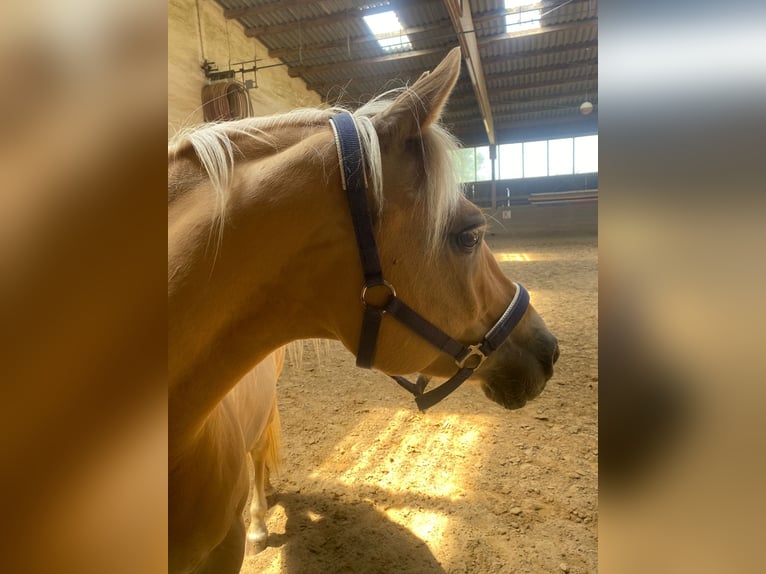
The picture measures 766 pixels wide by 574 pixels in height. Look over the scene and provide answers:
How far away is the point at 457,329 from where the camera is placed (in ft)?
3.34

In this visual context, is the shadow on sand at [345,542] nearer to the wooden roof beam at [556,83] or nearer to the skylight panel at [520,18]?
the skylight panel at [520,18]

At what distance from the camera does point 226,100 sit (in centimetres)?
607

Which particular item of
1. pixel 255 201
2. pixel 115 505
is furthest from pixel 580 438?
pixel 115 505

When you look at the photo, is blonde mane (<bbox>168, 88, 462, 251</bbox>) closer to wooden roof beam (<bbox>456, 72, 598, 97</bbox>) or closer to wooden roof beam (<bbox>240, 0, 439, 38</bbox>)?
wooden roof beam (<bbox>240, 0, 439, 38</bbox>)

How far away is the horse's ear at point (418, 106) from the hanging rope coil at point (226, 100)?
5912 millimetres

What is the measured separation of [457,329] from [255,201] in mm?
567

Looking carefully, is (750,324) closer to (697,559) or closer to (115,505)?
(697,559)

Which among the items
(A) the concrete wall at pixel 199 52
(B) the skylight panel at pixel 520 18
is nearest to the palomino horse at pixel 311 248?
(A) the concrete wall at pixel 199 52

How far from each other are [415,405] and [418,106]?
2916 millimetres

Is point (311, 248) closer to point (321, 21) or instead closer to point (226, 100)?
point (226, 100)

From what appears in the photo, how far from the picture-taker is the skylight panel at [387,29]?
716 cm

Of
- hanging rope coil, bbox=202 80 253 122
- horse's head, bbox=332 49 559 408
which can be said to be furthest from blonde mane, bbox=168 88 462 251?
hanging rope coil, bbox=202 80 253 122

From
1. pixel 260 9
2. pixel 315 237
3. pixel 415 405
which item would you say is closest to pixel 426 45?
pixel 260 9

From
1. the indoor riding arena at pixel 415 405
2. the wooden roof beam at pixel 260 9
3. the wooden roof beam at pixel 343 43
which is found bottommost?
the indoor riding arena at pixel 415 405
